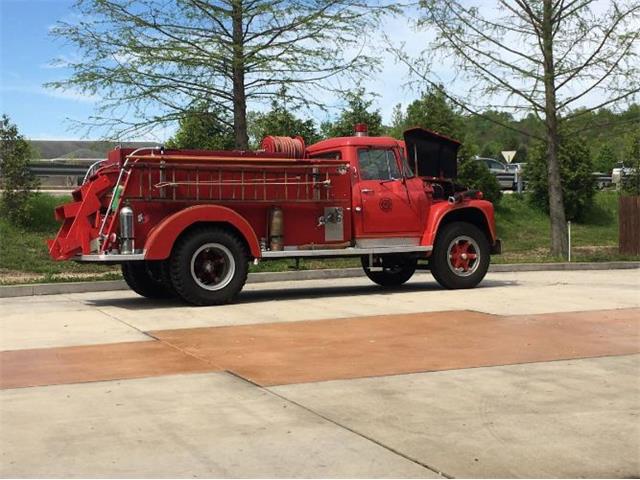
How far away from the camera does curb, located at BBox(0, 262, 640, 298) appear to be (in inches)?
529

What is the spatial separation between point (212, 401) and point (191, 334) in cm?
307

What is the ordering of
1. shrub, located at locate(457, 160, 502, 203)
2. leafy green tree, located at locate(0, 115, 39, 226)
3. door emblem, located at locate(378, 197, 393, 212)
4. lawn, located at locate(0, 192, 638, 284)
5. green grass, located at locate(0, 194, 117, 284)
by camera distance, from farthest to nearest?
shrub, located at locate(457, 160, 502, 203) → leafy green tree, located at locate(0, 115, 39, 226) → lawn, located at locate(0, 192, 638, 284) → green grass, located at locate(0, 194, 117, 284) → door emblem, located at locate(378, 197, 393, 212)

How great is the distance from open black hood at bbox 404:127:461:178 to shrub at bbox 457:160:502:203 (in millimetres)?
10902

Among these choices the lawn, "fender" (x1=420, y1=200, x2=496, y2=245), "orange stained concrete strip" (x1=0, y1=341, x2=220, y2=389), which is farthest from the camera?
the lawn

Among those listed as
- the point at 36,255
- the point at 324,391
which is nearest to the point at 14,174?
the point at 36,255

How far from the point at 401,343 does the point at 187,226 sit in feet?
13.0

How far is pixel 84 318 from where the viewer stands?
10.2 metres

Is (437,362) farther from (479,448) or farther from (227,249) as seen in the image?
(227,249)

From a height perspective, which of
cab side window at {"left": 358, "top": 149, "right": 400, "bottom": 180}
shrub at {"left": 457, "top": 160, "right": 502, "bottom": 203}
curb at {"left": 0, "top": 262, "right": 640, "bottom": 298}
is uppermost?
shrub at {"left": 457, "top": 160, "right": 502, "bottom": 203}

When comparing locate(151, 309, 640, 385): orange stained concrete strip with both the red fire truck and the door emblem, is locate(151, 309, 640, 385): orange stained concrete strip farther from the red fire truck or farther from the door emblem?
the door emblem

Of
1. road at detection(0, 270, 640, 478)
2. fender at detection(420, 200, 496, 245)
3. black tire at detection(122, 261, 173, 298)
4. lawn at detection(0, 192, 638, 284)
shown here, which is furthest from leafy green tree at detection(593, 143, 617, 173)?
road at detection(0, 270, 640, 478)

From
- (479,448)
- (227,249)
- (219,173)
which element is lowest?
(479,448)

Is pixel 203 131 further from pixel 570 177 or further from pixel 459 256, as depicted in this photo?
pixel 570 177

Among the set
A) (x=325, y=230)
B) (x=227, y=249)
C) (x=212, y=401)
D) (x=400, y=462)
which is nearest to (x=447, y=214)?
(x=325, y=230)
